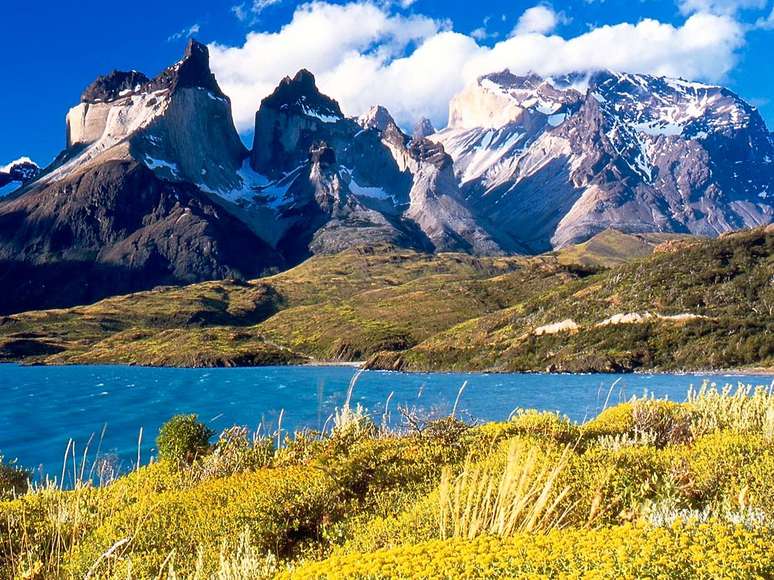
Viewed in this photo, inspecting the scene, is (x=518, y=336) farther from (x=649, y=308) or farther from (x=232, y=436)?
(x=232, y=436)

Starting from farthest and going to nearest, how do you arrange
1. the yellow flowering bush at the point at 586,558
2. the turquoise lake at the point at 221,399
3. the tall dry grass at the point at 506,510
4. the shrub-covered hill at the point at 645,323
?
the shrub-covered hill at the point at 645,323 → the turquoise lake at the point at 221,399 → the tall dry grass at the point at 506,510 → the yellow flowering bush at the point at 586,558

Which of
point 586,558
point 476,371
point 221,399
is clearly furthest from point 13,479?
point 476,371

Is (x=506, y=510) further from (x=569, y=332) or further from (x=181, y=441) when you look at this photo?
(x=569, y=332)

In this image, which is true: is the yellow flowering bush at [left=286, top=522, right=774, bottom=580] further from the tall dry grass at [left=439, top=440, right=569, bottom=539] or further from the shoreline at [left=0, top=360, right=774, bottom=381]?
the shoreline at [left=0, top=360, right=774, bottom=381]

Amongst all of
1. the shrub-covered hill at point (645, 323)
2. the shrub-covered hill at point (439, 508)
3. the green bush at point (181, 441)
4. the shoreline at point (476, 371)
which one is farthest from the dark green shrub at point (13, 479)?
the shrub-covered hill at point (645, 323)

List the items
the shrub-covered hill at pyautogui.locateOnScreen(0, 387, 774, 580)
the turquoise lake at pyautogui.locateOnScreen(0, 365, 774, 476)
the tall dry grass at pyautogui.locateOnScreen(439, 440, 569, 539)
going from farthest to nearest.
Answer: the turquoise lake at pyautogui.locateOnScreen(0, 365, 774, 476) < the tall dry grass at pyautogui.locateOnScreen(439, 440, 569, 539) < the shrub-covered hill at pyautogui.locateOnScreen(0, 387, 774, 580)

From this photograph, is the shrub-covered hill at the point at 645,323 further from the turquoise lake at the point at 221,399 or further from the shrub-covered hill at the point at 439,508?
the shrub-covered hill at the point at 439,508

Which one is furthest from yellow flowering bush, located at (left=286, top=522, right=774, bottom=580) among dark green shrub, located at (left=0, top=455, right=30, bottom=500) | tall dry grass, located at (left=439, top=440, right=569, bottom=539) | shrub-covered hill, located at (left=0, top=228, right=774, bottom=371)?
shrub-covered hill, located at (left=0, top=228, right=774, bottom=371)
